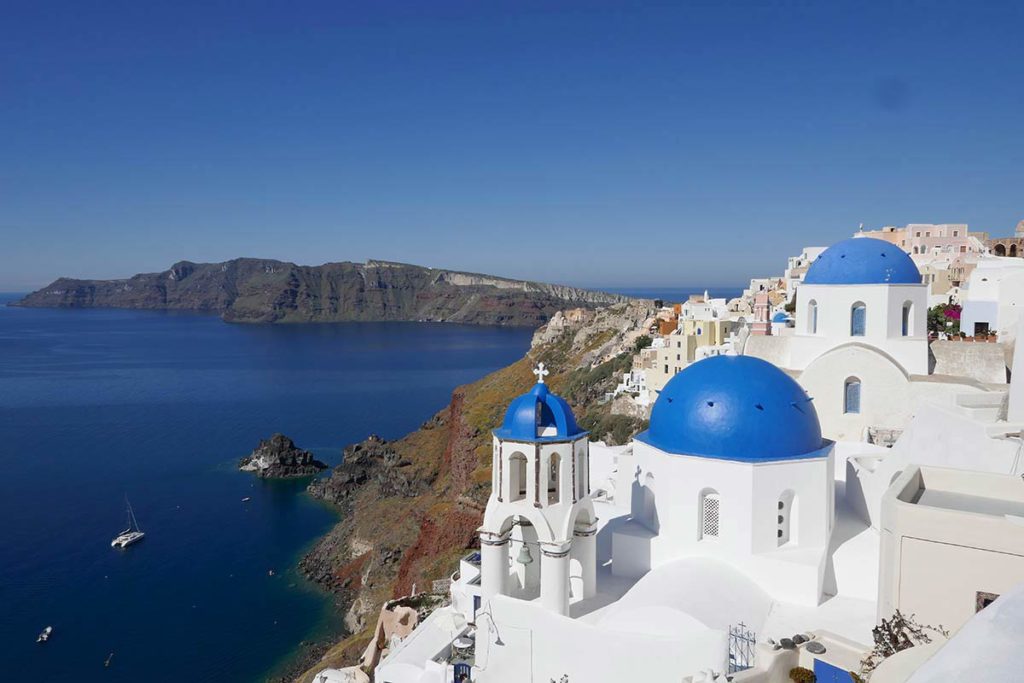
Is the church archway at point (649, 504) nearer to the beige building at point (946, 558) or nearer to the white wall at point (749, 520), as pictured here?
the white wall at point (749, 520)

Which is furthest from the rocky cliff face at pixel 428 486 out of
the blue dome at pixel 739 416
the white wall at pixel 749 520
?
the blue dome at pixel 739 416

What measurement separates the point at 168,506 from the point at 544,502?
126ft

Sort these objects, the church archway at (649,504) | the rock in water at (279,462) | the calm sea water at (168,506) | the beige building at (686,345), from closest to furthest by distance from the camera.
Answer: the church archway at (649,504) → the calm sea water at (168,506) → the beige building at (686,345) → the rock in water at (279,462)

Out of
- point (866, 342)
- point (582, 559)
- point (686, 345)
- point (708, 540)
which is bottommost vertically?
point (582, 559)

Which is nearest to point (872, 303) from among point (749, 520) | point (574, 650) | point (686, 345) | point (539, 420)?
point (749, 520)

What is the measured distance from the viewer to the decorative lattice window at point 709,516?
1143 cm

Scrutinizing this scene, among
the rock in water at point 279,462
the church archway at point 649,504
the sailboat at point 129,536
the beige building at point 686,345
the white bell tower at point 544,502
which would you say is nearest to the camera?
the white bell tower at point 544,502

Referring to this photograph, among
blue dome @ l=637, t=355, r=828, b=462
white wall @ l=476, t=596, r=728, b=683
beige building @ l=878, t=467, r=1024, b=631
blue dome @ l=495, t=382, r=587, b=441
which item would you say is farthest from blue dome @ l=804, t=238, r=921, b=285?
white wall @ l=476, t=596, r=728, b=683

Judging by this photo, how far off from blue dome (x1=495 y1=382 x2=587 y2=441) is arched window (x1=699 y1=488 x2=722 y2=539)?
2397mm

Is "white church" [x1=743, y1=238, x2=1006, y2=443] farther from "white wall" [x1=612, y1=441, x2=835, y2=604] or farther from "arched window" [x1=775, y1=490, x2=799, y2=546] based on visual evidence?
"arched window" [x1=775, y1=490, x2=799, y2=546]

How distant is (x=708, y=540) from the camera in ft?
37.5

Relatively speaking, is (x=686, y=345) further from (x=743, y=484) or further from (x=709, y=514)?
(x=743, y=484)

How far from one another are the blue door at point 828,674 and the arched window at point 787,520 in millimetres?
2649

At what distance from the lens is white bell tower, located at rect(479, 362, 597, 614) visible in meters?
10.4
